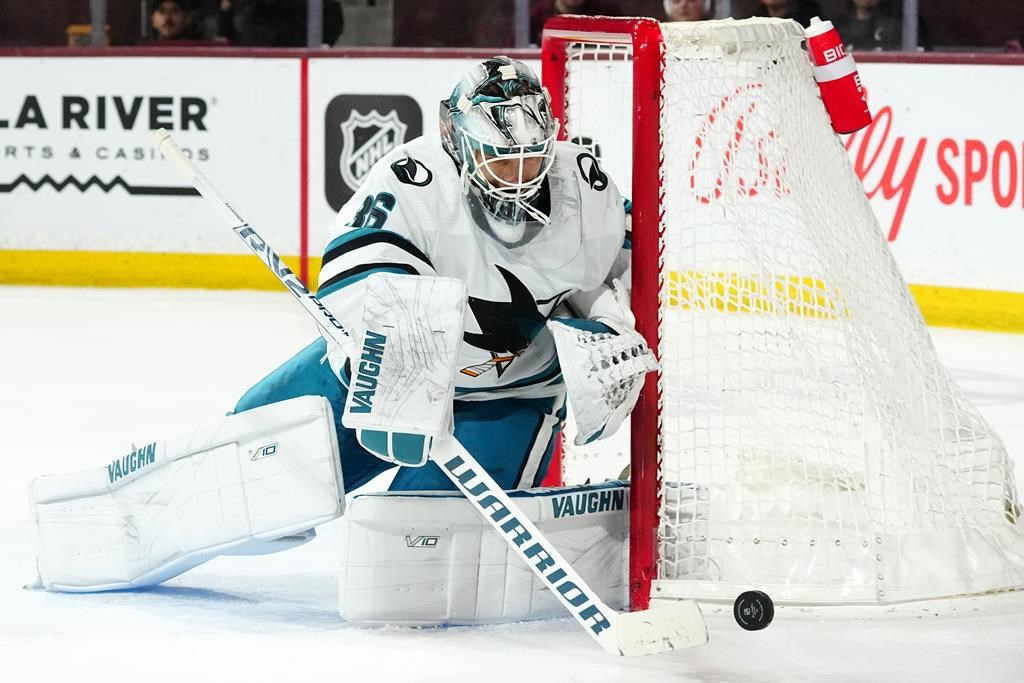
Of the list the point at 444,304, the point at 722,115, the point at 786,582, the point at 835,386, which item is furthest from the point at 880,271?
the point at 444,304

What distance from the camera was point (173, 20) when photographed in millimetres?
6336

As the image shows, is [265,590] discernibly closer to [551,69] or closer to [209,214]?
[551,69]

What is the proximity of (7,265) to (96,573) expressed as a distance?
392 cm

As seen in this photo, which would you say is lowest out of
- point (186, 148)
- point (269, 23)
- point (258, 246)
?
point (186, 148)

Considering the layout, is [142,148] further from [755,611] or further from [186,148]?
[755,611]

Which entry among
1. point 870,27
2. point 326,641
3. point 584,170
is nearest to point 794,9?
point 870,27

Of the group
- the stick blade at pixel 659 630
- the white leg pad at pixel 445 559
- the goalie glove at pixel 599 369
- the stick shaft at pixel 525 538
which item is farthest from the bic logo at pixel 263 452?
the stick blade at pixel 659 630

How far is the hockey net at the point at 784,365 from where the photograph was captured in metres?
2.49

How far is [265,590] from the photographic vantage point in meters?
2.66

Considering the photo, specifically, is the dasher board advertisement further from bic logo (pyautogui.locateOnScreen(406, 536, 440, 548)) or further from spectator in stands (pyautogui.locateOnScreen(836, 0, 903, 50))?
bic logo (pyautogui.locateOnScreen(406, 536, 440, 548))

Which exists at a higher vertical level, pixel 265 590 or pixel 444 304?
pixel 444 304

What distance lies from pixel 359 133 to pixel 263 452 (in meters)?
3.68

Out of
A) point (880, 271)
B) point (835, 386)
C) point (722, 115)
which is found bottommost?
point (835, 386)

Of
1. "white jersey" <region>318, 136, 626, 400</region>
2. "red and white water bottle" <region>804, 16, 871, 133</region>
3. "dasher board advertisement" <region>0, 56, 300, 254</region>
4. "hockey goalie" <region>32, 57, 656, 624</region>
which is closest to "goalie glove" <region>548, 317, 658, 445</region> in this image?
"hockey goalie" <region>32, 57, 656, 624</region>
